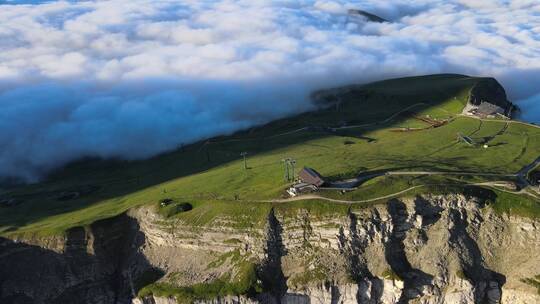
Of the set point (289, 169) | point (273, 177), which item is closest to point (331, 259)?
point (273, 177)

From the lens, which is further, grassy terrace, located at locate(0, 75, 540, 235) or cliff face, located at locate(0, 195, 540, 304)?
grassy terrace, located at locate(0, 75, 540, 235)

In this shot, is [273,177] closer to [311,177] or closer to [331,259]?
[311,177]

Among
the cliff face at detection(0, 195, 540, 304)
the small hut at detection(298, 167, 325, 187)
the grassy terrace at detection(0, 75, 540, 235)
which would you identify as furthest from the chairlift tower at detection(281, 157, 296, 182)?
the cliff face at detection(0, 195, 540, 304)

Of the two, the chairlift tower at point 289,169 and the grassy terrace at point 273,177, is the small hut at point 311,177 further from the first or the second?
the chairlift tower at point 289,169

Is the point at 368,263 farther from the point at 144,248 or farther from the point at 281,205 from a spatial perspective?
the point at 144,248

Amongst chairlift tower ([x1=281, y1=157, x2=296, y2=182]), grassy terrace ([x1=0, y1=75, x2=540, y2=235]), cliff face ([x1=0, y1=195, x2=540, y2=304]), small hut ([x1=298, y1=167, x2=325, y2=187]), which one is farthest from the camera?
chairlift tower ([x1=281, y1=157, x2=296, y2=182])

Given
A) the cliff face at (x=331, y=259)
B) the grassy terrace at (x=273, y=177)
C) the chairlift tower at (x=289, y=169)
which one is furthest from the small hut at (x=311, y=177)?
the cliff face at (x=331, y=259)

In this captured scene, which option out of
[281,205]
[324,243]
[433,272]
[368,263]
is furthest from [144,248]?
[433,272]

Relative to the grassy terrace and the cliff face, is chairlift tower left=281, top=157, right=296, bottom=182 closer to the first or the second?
the grassy terrace

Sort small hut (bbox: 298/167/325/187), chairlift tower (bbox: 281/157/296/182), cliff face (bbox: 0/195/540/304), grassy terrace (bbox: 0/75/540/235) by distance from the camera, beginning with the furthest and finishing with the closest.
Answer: chairlift tower (bbox: 281/157/296/182)
grassy terrace (bbox: 0/75/540/235)
small hut (bbox: 298/167/325/187)
cliff face (bbox: 0/195/540/304)
